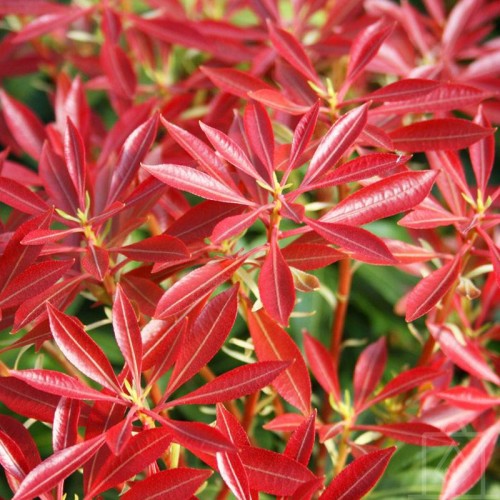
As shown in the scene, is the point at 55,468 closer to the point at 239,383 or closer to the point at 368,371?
the point at 239,383

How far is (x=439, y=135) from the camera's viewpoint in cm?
64

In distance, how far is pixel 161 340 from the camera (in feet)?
1.82

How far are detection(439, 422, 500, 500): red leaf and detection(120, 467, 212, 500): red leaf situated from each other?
247 mm

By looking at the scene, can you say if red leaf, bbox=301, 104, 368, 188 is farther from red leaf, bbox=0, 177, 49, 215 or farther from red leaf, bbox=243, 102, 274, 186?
red leaf, bbox=0, 177, 49, 215

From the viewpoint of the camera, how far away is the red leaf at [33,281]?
546 millimetres

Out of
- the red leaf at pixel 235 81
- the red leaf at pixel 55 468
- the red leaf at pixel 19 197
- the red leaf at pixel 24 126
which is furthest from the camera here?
A: the red leaf at pixel 24 126

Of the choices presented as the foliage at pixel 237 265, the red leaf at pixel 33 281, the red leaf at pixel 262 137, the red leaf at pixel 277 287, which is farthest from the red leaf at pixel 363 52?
the red leaf at pixel 33 281

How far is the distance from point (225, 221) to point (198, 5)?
2.11 ft

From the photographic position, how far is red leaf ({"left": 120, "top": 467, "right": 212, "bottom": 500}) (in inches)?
19.4

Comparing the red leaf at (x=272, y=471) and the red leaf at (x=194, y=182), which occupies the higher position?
the red leaf at (x=194, y=182)

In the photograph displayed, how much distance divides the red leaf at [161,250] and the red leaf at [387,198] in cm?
11

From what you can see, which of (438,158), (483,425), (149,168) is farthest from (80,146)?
(483,425)

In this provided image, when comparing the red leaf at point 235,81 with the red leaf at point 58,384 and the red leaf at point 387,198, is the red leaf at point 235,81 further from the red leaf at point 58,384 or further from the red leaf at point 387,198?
the red leaf at point 58,384

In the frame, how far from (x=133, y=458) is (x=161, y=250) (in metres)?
0.16
